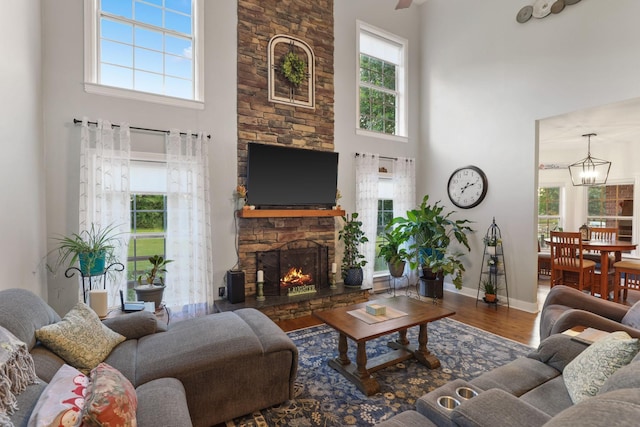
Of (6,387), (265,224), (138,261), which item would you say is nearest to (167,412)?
(6,387)

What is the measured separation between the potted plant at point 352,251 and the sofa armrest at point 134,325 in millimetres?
2925

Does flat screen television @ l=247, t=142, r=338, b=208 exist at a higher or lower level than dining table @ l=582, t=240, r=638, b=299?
higher

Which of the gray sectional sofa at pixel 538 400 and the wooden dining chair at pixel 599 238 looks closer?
the gray sectional sofa at pixel 538 400

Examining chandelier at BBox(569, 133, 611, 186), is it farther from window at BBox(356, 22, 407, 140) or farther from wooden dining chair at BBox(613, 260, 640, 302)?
window at BBox(356, 22, 407, 140)

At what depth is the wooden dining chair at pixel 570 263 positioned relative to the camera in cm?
440

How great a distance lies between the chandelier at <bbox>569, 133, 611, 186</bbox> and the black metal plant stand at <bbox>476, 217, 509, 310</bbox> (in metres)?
2.63

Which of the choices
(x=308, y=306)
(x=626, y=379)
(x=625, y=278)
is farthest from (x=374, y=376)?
(x=625, y=278)

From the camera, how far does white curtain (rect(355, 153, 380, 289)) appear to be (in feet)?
17.0

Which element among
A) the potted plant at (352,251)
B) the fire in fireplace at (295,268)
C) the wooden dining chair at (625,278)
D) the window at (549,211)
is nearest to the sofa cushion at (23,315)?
the fire in fireplace at (295,268)

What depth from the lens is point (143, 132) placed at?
3682 millimetres

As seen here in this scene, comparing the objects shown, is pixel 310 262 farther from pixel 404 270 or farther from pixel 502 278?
pixel 502 278

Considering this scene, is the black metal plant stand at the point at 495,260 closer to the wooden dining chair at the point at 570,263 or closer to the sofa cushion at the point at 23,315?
the wooden dining chair at the point at 570,263

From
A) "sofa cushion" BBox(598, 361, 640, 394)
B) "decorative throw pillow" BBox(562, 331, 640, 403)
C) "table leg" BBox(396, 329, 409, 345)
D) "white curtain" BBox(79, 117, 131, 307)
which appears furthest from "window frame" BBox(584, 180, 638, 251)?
"white curtain" BBox(79, 117, 131, 307)

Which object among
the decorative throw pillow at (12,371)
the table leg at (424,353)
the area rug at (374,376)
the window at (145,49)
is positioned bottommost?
the area rug at (374,376)
